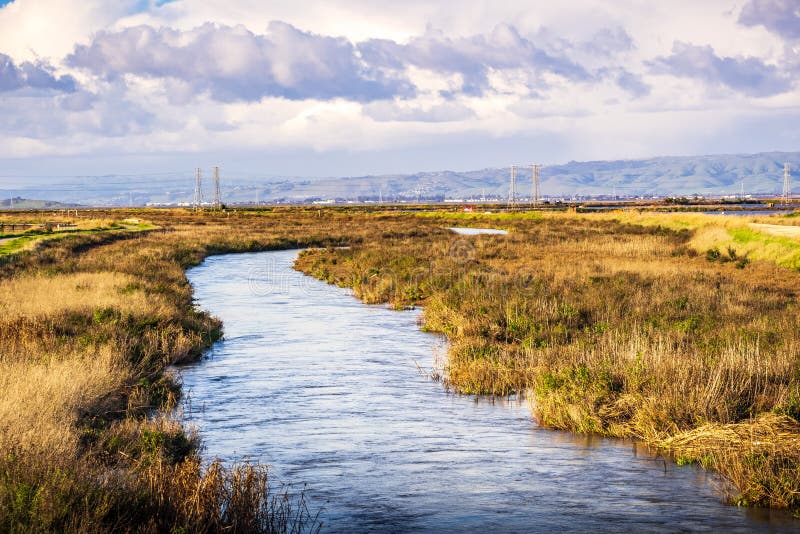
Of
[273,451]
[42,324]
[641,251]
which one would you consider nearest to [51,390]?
[273,451]

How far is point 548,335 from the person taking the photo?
21797 millimetres

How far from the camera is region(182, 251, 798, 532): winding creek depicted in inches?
423

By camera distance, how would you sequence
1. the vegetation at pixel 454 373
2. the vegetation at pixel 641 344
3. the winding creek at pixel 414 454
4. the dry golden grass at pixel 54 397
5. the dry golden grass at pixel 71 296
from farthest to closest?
1. the dry golden grass at pixel 71 296
2. the vegetation at pixel 641 344
3. the winding creek at pixel 414 454
4. the dry golden grass at pixel 54 397
5. the vegetation at pixel 454 373

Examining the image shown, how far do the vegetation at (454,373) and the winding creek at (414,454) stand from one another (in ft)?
1.82

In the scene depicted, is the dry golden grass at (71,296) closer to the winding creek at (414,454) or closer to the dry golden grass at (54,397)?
the winding creek at (414,454)

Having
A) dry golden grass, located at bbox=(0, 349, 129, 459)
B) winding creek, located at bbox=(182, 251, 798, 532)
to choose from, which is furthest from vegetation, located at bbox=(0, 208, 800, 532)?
winding creek, located at bbox=(182, 251, 798, 532)

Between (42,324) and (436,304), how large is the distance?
42.0 feet

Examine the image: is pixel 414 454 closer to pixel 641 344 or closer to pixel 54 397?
pixel 54 397

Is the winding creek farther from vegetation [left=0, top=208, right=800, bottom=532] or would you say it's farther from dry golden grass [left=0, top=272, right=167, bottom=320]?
dry golden grass [left=0, top=272, right=167, bottom=320]

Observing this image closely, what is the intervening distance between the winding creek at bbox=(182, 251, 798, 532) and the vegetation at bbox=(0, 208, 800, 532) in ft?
1.82

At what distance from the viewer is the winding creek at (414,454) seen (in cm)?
1074

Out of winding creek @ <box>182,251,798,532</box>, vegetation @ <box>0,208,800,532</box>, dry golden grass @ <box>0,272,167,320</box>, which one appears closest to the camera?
vegetation @ <box>0,208,800,532</box>

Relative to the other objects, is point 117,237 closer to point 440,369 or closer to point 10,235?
point 10,235

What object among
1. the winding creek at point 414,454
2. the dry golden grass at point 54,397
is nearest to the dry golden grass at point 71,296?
the winding creek at point 414,454
